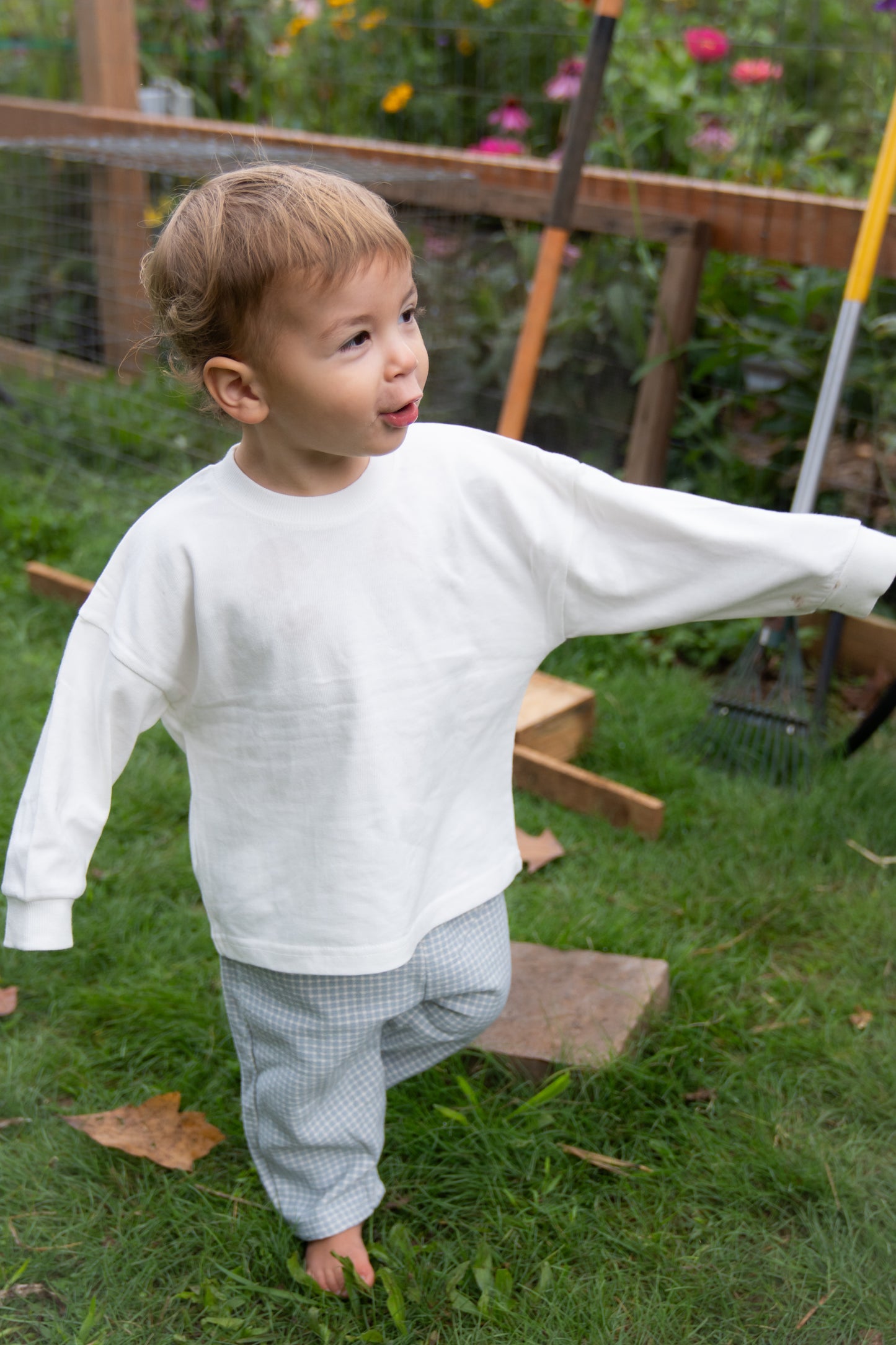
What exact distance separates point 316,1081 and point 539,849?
37.4 inches

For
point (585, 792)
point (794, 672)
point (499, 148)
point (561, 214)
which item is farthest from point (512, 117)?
point (585, 792)

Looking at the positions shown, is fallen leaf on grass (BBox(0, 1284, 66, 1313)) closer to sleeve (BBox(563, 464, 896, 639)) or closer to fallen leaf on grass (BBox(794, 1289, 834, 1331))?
fallen leaf on grass (BBox(794, 1289, 834, 1331))

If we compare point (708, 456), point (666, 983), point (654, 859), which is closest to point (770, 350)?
point (708, 456)

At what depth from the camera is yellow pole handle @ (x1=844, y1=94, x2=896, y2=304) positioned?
251 centimetres

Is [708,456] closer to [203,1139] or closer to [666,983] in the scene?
[666,983]

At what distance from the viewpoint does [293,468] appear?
4.28ft

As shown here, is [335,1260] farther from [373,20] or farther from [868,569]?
[373,20]

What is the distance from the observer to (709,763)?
2664 millimetres

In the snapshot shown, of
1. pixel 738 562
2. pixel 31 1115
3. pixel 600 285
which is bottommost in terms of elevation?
pixel 31 1115

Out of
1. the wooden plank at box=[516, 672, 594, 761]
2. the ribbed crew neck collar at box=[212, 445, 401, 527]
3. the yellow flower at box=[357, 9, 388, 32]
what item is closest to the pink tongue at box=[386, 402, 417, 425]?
the ribbed crew neck collar at box=[212, 445, 401, 527]

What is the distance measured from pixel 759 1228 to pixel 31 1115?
1073mm

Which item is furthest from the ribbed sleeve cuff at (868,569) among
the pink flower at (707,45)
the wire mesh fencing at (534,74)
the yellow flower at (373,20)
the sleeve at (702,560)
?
the yellow flower at (373,20)

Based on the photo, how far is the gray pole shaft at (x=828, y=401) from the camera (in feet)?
8.41

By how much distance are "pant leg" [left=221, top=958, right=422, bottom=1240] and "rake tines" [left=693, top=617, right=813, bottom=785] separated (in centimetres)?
130
